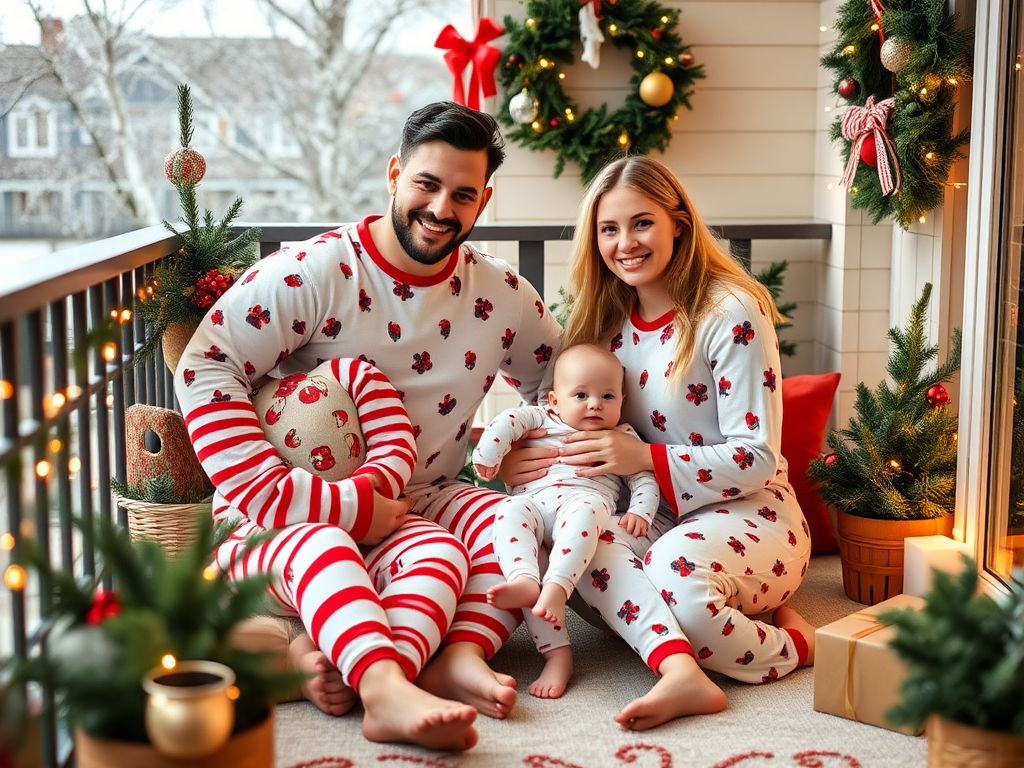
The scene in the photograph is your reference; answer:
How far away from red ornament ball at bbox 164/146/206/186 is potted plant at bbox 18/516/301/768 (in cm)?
126

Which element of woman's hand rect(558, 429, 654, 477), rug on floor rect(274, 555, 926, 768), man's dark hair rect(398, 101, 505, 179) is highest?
man's dark hair rect(398, 101, 505, 179)

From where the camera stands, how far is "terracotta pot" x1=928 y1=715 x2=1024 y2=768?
1484 millimetres

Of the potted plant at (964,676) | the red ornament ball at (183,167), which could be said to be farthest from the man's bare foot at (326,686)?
the red ornament ball at (183,167)

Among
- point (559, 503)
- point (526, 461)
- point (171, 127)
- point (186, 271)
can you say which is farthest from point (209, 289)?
point (171, 127)

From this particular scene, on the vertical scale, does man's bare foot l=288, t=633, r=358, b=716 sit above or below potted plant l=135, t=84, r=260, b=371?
below

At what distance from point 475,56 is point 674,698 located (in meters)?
2.35

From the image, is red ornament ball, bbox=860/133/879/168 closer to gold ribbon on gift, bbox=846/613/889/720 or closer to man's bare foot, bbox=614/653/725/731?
gold ribbon on gift, bbox=846/613/889/720

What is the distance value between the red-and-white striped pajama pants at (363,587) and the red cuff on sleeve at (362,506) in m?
0.03

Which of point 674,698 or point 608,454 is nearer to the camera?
point 674,698

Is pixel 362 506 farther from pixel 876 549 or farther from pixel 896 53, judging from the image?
pixel 896 53

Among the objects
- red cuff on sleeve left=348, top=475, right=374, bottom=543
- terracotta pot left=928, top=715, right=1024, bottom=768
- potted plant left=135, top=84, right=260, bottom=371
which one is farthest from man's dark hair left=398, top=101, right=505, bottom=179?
terracotta pot left=928, top=715, right=1024, bottom=768

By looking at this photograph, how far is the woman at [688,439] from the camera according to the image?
225cm

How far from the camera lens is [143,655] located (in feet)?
4.56

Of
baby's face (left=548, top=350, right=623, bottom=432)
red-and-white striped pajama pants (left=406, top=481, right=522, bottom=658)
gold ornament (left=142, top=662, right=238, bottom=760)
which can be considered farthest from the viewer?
baby's face (left=548, top=350, right=623, bottom=432)
